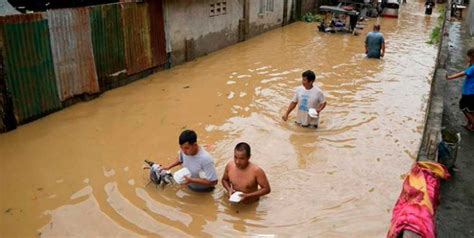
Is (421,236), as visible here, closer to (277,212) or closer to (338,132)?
(277,212)

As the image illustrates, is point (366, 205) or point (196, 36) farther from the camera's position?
point (196, 36)

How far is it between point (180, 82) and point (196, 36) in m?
3.15

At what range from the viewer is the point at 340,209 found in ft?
19.8

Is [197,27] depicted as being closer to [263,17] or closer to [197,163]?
[263,17]

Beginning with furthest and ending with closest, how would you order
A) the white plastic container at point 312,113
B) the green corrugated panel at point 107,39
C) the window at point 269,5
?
the window at point 269,5 → the green corrugated panel at point 107,39 → the white plastic container at point 312,113

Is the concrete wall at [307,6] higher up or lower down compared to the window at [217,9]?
lower down

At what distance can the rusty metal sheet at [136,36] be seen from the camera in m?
11.2

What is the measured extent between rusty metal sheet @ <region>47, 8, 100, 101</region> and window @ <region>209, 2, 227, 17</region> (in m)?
6.03

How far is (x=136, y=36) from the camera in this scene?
1159 cm

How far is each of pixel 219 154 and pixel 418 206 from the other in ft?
12.8

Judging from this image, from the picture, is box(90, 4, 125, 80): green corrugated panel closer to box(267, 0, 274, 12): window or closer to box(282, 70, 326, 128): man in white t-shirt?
box(282, 70, 326, 128): man in white t-shirt

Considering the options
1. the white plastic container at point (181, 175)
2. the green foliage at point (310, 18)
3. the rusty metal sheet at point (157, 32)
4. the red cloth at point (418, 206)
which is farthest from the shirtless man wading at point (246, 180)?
the green foliage at point (310, 18)

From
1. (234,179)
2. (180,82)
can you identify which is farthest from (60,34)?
(234,179)

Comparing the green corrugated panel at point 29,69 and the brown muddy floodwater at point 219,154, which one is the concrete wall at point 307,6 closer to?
the brown muddy floodwater at point 219,154
